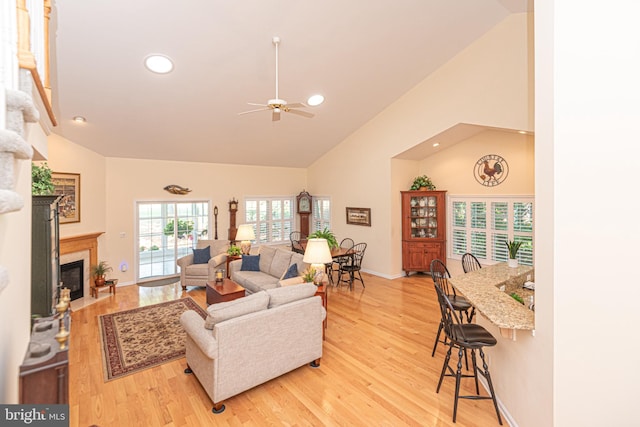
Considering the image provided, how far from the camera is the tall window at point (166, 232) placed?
23.5ft

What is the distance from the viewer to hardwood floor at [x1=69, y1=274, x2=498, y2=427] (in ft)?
8.91

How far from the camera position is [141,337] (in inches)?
169

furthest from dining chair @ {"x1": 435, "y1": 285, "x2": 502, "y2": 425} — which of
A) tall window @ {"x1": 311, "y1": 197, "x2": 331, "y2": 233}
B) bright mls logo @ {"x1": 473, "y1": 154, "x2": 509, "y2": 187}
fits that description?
tall window @ {"x1": 311, "y1": 197, "x2": 331, "y2": 233}

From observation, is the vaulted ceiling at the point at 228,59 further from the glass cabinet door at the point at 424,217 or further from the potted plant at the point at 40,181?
the glass cabinet door at the point at 424,217

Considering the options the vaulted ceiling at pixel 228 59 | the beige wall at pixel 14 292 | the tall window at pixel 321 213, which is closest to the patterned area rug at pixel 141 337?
the beige wall at pixel 14 292

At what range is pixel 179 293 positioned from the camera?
630cm

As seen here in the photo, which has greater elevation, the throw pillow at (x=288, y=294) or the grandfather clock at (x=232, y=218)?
the grandfather clock at (x=232, y=218)

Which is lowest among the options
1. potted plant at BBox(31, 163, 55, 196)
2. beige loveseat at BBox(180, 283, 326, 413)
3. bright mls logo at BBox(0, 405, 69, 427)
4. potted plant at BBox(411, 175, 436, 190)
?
beige loveseat at BBox(180, 283, 326, 413)

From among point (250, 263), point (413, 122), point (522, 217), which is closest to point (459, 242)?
point (522, 217)

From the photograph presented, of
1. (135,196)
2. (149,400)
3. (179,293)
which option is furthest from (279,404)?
(135,196)

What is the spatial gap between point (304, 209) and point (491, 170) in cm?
516

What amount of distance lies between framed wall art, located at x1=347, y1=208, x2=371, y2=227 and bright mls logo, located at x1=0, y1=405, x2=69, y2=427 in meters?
6.94

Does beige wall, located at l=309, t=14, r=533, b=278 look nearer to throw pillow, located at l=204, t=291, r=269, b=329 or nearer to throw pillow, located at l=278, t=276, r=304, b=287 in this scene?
throw pillow, located at l=278, t=276, r=304, b=287

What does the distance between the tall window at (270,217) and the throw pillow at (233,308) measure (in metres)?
5.75
